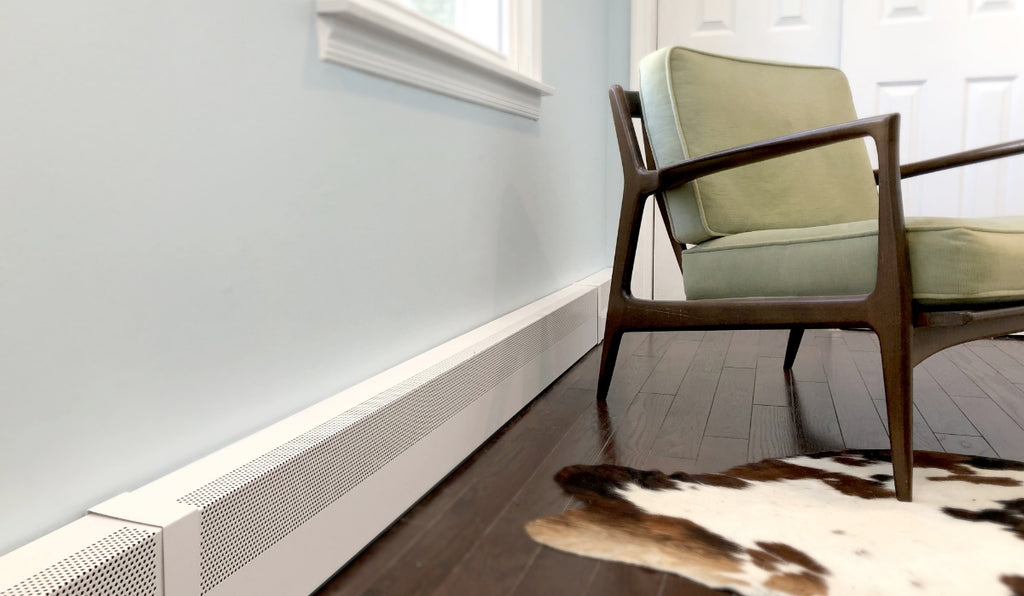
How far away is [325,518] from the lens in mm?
1026

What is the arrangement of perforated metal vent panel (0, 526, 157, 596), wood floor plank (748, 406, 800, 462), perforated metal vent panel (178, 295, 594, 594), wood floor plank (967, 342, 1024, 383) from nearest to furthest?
perforated metal vent panel (0, 526, 157, 596) < perforated metal vent panel (178, 295, 594, 594) < wood floor plank (748, 406, 800, 462) < wood floor plank (967, 342, 1024, 383)

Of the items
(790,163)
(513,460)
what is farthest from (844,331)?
(513,460)

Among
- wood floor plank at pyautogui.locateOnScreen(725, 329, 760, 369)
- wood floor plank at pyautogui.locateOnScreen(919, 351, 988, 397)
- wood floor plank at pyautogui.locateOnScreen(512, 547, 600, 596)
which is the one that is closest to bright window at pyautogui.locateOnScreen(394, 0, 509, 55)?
wood floor plank at pyautogui.locateOnScreen(725, 329, 760, 369)

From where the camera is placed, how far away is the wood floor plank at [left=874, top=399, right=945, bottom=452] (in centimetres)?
156

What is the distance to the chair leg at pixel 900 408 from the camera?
125 cm

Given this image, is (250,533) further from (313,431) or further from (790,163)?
(790,163)

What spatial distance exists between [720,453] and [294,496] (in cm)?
88

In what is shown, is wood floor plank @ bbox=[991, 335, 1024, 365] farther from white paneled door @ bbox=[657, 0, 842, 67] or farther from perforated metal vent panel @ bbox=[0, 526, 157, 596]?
perforated metal vent panel @ bbox=[0, 526, 157, 596]

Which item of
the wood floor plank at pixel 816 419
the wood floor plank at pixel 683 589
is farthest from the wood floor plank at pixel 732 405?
the wood floor plank at pixel 683 589

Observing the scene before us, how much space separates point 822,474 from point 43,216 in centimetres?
124

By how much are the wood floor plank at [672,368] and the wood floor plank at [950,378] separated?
0.67m

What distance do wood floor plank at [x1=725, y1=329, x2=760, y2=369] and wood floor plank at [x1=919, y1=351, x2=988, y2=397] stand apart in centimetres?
48

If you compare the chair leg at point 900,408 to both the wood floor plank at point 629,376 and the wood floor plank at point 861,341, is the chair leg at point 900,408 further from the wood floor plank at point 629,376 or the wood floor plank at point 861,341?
the wood floor plank at point 861,341

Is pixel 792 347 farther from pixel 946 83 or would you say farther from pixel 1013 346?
pixel 946 83
